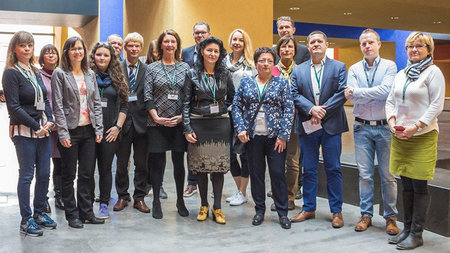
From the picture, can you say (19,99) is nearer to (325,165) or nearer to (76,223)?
(76,223)

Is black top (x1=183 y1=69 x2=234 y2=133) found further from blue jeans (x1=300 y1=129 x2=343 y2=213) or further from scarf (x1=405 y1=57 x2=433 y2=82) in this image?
scarf (x1=405 y1=57 x2=433 y2=82)

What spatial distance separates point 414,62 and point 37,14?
34.6ft

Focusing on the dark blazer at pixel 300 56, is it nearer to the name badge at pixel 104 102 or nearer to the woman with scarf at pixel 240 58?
the woman with scarf at pixel 240 58

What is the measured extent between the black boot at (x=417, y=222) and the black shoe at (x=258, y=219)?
1.17m

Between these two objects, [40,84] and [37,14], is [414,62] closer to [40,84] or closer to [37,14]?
[40,84]

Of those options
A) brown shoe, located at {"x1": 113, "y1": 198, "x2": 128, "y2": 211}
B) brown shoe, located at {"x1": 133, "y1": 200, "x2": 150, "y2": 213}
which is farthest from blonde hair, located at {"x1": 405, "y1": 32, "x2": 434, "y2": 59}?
brown shoe, located at {"x1": 113, "y1": 198, "x2": 128, "y2": 211}

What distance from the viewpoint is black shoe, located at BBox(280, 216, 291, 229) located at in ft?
13.4

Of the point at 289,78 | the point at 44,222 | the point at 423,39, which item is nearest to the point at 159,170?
the point at 44,222

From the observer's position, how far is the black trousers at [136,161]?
4.68m

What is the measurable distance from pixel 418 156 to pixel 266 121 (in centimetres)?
121

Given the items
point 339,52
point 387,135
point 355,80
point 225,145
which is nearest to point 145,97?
point 225,145

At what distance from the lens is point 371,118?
3.95 meters

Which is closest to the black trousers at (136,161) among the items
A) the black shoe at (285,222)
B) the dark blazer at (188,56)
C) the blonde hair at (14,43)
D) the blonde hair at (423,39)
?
the dark blazer at (188,56)

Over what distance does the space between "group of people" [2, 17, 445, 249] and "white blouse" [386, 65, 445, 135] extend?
1cm
